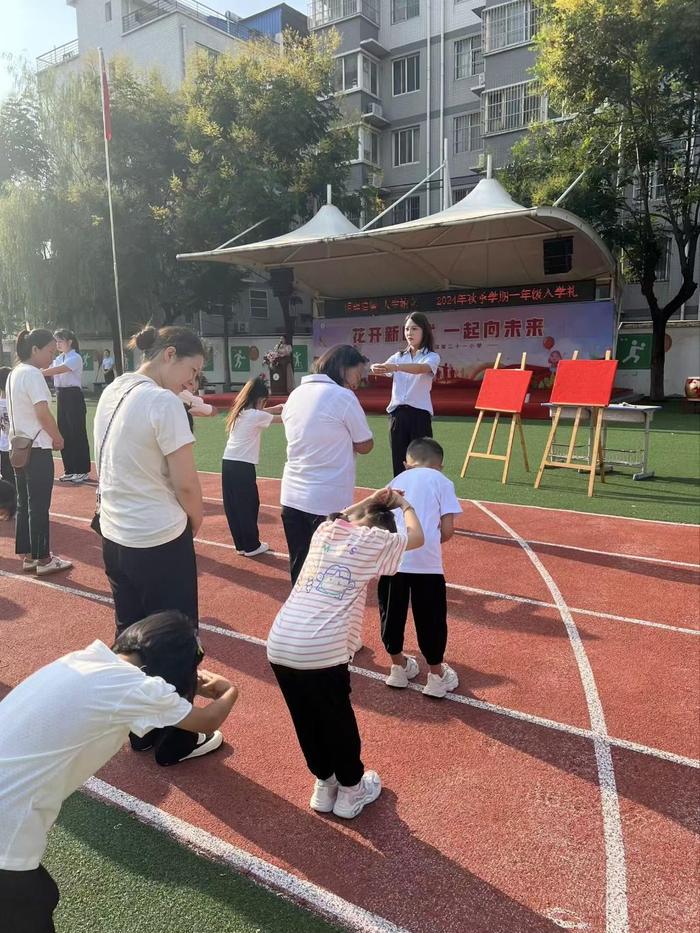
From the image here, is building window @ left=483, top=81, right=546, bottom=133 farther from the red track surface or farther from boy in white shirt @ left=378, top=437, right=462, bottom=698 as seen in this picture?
boy in white shirt @ left=378, top=437, right=462, bottom=698

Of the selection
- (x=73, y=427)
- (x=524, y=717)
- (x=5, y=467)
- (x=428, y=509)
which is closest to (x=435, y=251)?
(x=73, y=427)

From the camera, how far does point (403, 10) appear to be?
93.9 ft

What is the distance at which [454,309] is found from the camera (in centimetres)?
2103

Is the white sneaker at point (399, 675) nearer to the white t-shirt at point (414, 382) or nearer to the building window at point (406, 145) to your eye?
the white t-shirt at point (414, 382)

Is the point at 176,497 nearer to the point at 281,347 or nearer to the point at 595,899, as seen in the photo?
the point at 595,899

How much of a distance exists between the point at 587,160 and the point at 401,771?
18.6 metres

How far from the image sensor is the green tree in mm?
15930

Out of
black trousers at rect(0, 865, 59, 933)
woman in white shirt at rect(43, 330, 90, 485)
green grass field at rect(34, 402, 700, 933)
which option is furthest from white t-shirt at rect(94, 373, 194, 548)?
woman in white shirt at rect(43, 330, 90, 485)

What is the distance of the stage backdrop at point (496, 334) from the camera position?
18.7 metres

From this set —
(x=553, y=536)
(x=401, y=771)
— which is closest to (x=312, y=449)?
(x=401, y=771)

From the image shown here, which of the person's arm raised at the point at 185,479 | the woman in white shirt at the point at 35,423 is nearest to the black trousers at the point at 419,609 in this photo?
the person's arm raised at the point at 185,479

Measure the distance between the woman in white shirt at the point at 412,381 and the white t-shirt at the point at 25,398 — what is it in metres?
2.84

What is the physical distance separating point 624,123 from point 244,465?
16.6 meters

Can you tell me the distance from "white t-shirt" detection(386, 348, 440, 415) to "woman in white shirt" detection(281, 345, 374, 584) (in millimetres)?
2334
